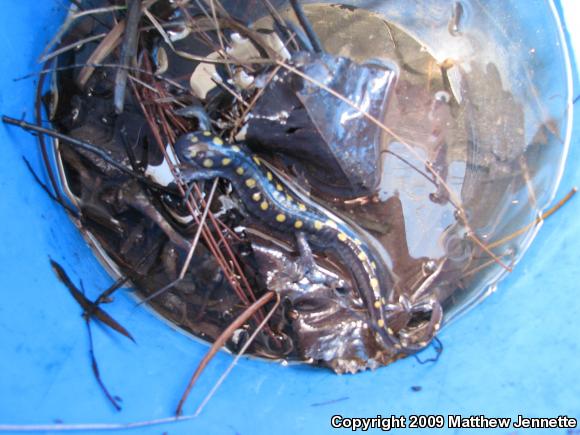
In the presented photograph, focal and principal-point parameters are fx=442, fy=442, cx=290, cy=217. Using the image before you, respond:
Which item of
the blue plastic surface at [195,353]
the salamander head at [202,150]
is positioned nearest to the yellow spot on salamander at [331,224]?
the salamander head at [202,150]

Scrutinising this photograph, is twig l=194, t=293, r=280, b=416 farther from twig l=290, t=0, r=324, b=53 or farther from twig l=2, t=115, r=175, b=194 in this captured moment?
twig l=290, t=0, r=324, b=53

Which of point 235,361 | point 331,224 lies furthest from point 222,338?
point 331,224

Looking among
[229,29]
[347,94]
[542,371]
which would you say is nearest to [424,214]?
[347,94]

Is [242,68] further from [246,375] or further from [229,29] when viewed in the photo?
[246,375]

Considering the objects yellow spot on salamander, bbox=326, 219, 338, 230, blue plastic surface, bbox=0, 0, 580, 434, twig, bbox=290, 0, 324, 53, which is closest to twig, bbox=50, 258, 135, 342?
blue plastic surface, bbox=0, 0, 580, 434

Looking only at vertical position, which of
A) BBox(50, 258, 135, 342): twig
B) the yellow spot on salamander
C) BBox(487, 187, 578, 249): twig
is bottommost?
BBox(487, 187, 578, 249): twig

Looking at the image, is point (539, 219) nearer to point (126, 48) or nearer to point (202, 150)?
point (202, 150)
